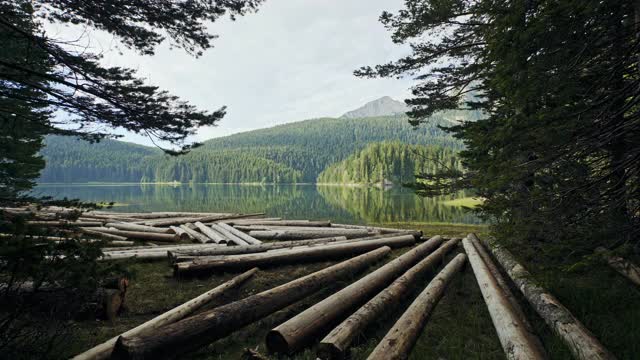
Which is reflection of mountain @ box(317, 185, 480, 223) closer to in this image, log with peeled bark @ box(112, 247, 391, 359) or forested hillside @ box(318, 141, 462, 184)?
log with peeled bark @ box(112, 247, 391, 359)

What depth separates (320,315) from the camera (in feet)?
13.6

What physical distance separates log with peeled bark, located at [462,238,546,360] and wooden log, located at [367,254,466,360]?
0.82 m

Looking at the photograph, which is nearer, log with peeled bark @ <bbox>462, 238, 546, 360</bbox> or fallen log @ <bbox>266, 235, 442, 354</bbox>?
log with peeled bark @ <bbox>462, 238, 546, 360</bbox>

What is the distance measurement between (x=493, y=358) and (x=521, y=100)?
383cm

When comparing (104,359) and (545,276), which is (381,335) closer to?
(104,359)

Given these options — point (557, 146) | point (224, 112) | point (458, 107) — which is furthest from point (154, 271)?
point (458, 107)

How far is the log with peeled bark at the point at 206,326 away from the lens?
10.6 feet

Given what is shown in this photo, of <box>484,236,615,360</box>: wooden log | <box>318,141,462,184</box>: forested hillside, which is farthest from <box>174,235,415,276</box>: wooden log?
<box>318,141,462,184</box>: forested hillside

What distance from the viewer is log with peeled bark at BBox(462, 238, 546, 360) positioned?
319 cm

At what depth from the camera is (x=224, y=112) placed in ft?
26.7

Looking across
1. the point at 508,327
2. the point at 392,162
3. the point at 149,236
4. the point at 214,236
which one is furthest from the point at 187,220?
the point at 392,162

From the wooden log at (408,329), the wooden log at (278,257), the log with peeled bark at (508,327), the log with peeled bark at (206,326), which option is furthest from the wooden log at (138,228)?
the log with peeled bark at (508,327)

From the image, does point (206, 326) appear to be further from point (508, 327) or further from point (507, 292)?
point (507, 292)

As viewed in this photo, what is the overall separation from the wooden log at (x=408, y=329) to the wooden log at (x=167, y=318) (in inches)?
112
